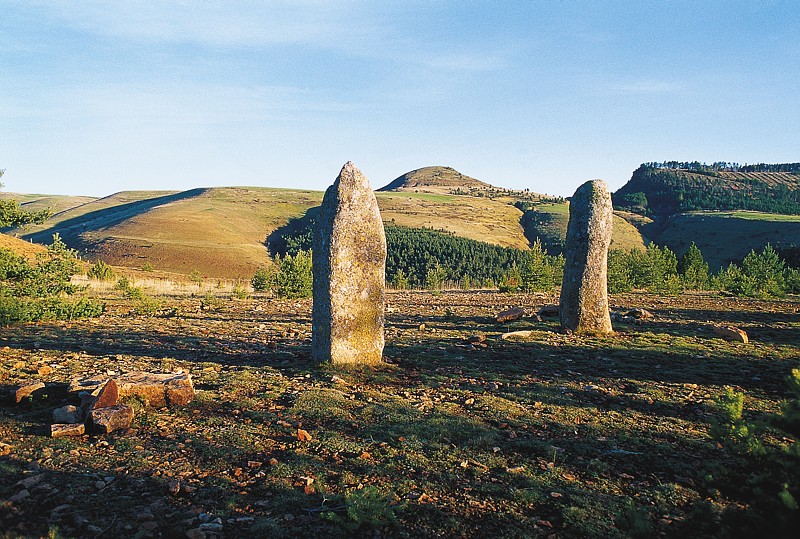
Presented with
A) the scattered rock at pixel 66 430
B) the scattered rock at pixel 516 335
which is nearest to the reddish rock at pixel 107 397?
the scattered rock at pixel 66 430

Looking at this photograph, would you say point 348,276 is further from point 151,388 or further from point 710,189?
point 710,189

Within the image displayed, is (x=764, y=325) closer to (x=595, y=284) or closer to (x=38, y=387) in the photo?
(x=595, y=284)

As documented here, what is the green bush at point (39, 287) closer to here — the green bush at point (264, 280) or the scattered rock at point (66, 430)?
the scattered rock at point (66, 430)

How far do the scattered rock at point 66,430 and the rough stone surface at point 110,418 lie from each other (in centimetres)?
13

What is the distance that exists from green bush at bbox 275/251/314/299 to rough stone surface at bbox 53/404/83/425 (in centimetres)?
1980

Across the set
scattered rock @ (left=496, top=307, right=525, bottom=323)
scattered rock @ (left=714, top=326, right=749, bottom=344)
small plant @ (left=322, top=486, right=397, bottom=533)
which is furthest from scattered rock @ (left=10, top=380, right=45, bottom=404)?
scattered rock @ (left=714, top=326, right=749, bottom=344)

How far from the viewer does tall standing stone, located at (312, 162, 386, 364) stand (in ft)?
32.3

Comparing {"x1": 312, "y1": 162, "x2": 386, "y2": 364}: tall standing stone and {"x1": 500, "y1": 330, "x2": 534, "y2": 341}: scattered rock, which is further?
{"x1": 500, "y1": 330, "x2": 534, "y2": 341}: scattered rock

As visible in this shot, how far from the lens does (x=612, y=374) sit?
9844 millimetres

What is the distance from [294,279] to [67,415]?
802 inches

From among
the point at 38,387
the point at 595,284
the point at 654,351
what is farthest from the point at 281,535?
the point at 595,284

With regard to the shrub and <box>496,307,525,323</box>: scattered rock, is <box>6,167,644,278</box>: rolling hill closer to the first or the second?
the shrub

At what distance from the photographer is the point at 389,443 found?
6121 mm

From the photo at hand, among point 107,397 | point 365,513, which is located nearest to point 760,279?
point 365,513
